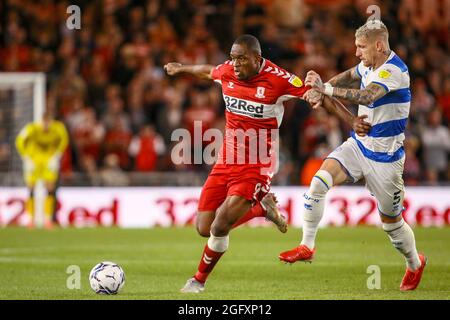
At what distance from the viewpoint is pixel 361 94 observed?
30.8ft

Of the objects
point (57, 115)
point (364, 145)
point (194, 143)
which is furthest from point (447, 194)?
point (364, 145)

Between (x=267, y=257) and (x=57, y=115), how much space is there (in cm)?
864

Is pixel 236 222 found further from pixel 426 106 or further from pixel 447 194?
pixel 426 106

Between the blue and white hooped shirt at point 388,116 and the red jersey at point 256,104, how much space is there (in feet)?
2.37

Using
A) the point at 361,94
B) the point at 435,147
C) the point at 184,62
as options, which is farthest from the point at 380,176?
the point at 184,62

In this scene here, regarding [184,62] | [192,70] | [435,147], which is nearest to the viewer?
[192,70]

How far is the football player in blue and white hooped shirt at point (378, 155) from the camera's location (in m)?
9.70

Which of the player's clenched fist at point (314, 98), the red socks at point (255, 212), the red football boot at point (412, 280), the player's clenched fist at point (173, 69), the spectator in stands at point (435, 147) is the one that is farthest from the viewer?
the spectator in stands at point (435, 147)

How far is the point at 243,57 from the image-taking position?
987cm

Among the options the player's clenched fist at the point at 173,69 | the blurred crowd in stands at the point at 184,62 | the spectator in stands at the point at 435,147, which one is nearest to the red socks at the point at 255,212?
the player's clenched fist at the point at 173,69

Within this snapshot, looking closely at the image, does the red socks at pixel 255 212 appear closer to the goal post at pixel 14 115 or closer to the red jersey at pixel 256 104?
the red jersey at pixel 256 104

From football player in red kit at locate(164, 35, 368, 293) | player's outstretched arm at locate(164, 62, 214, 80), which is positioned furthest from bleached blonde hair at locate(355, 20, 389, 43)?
player's outstretched arm at locate(164, 62, 214, 80)

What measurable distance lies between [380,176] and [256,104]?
1.38 metres

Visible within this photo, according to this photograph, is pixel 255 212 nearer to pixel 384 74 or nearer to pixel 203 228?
pixel 203 228
